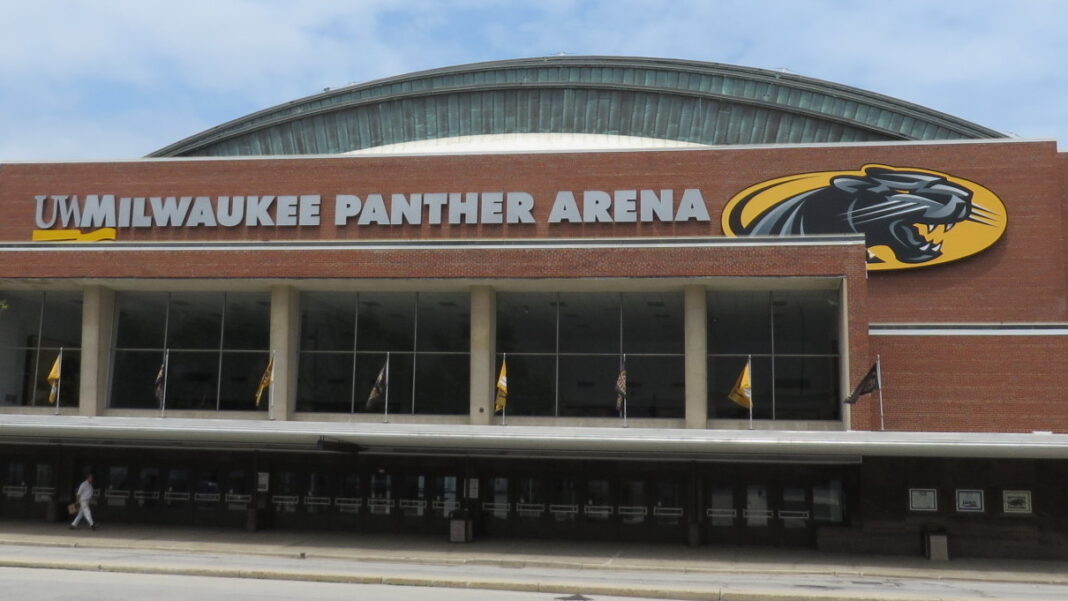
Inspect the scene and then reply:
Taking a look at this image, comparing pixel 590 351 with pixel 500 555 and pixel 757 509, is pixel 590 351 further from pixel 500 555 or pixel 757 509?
pixel 500 555

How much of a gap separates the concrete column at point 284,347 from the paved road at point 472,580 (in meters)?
6.51

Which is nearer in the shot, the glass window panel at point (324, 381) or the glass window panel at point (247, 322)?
the glass window panel at point (324, 381)

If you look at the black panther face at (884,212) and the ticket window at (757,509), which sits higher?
the black panther face at (884,212)

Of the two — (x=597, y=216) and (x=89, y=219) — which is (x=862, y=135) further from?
(x=89, y=219)

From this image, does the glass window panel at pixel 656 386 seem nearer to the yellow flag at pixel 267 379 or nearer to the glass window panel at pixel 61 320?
the yellow flag at pixel 267 379

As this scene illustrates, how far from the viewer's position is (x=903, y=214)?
108 ft

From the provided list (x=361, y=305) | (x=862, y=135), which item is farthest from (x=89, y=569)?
(x=862, y=135)

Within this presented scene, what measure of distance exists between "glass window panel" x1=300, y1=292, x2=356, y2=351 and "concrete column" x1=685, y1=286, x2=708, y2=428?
980 cm

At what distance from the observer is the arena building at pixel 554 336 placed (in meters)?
30.6

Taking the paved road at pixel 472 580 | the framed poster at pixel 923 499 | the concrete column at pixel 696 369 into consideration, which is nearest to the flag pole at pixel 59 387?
the paved road at pixel 472 580

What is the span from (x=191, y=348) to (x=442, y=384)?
25.4 ft

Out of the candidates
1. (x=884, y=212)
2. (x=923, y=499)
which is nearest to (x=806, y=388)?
(x=923, y=499)

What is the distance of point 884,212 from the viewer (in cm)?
3309

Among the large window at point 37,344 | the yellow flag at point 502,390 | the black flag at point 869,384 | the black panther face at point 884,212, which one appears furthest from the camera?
the large window at point 37,344
